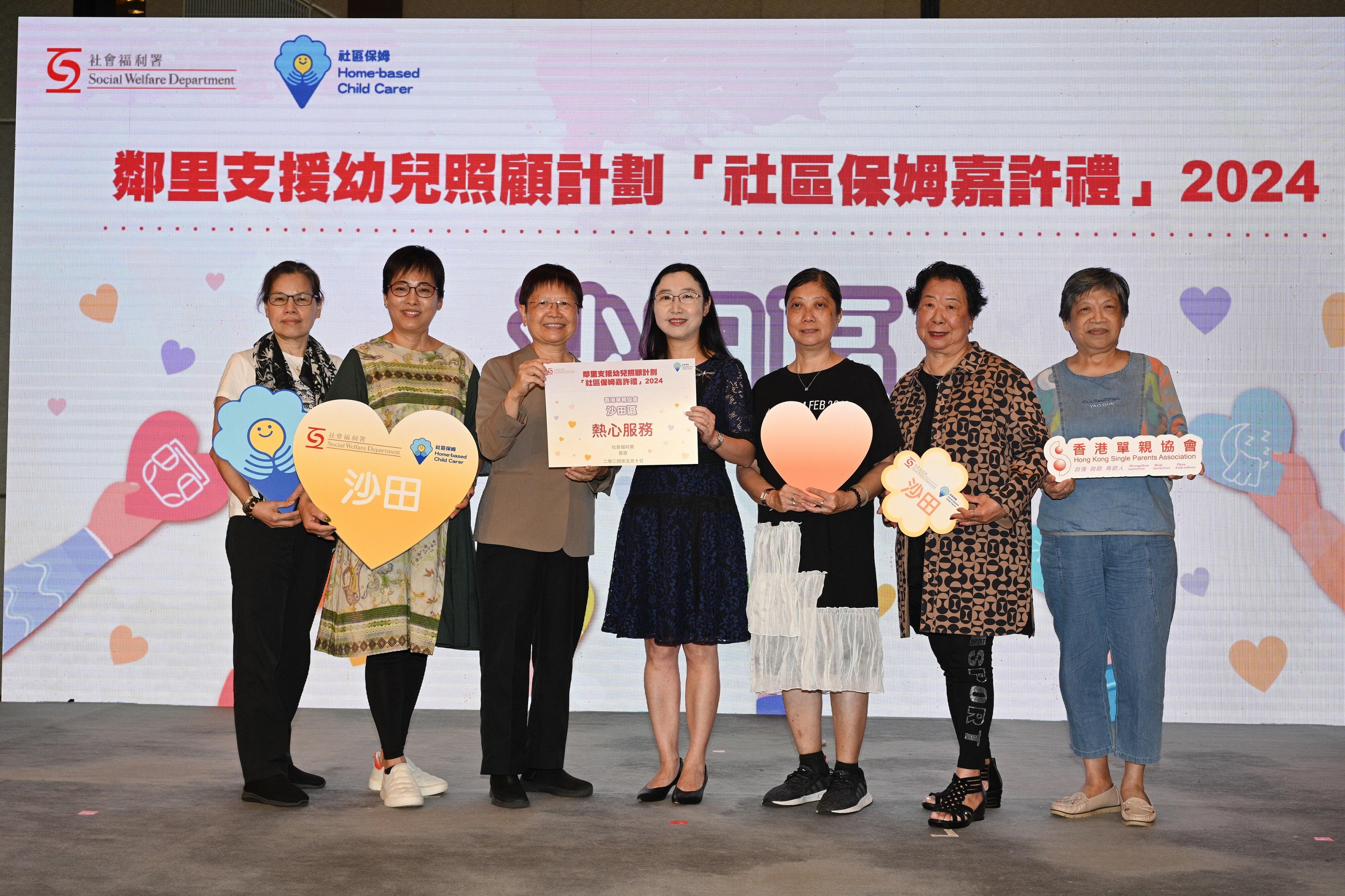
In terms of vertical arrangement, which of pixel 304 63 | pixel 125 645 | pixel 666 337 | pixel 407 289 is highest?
pixel 304 63

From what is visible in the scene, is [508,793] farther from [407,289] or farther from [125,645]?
[125,645]

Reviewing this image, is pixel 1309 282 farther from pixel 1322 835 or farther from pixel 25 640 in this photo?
pixel 25 640

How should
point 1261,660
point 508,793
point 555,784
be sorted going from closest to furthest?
point 508,793 → point 555,784 → point 1261,660

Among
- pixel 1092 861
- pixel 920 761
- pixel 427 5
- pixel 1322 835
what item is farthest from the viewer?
pixel 427 5

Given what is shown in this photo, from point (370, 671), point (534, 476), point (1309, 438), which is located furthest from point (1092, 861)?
point (1309, 438)

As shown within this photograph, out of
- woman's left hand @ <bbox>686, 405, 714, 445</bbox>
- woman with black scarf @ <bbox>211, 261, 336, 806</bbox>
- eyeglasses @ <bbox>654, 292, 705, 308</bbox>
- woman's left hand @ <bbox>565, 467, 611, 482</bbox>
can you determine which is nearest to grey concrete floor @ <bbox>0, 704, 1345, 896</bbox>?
woman with black scarf @ <bbox>211, 261, 336, 806</bbox>

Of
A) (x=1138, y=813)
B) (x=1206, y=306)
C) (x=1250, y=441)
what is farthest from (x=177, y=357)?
(x=1250, y=441)

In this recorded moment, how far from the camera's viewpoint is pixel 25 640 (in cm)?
464

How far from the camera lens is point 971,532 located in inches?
120

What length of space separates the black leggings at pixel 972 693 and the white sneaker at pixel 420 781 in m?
1.41

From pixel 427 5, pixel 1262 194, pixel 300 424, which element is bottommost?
pixel 300 424

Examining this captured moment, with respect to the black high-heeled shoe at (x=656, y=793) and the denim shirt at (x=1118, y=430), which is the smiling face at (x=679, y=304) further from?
the black high-heeled shoe at (x=656, y=793)

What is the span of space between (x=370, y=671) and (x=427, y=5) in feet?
13.7

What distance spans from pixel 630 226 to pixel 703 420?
1.83m
